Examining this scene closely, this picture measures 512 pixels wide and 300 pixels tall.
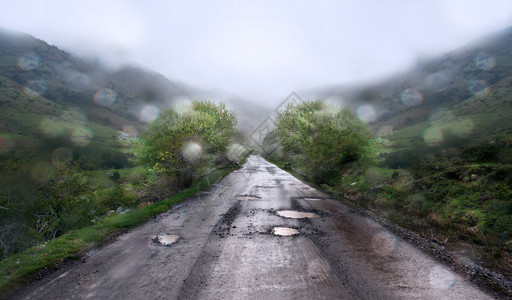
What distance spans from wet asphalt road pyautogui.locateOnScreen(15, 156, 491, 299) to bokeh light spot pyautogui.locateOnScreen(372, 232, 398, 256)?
4cm

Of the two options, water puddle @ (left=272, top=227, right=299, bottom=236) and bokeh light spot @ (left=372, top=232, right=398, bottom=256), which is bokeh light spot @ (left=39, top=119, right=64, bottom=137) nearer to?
water puddle @ (left=272, top=227, right=299, bottom=236)

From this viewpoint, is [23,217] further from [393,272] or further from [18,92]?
[18,92]

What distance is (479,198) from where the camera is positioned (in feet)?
39.0

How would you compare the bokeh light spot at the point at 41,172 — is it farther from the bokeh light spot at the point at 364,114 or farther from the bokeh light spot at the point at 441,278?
the bokeh light spot at the point at 364,114

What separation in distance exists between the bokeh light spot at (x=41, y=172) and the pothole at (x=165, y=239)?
22.9 ft

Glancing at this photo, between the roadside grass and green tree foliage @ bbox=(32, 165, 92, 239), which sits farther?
green tree foliage @ bbox=(32, 165, 92, 239)

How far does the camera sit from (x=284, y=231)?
10406 mm

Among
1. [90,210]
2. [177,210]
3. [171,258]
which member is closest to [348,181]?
[177,210]

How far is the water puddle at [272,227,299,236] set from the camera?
33.3 ft

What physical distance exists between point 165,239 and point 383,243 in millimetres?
8941

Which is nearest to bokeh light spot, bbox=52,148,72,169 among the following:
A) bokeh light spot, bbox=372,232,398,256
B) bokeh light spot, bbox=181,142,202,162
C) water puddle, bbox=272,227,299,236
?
bokeh light spot, bbox=181,142,202,162

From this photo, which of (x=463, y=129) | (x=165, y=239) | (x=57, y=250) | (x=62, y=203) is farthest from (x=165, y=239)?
(x=463, y=129)

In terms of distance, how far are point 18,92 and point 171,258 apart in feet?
797

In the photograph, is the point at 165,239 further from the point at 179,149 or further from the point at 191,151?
the point at 191,151
